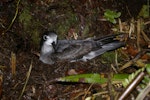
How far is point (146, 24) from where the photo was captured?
5312mm

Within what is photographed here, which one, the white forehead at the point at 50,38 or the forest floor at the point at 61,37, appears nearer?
the forest floor at the point at 61,37

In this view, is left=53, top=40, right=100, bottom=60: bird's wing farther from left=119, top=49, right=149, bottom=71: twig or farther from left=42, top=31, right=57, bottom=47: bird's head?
left=119, top=49, right=149, bottom=71: twig

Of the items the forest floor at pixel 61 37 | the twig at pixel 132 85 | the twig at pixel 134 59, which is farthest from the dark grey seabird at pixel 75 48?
the twig at pixel 132 85

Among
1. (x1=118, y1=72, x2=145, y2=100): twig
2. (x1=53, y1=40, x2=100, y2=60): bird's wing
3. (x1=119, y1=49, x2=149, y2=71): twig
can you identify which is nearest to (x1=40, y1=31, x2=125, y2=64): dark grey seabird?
(x1=53, y1=40, x2=100, y2=60): bird's wing

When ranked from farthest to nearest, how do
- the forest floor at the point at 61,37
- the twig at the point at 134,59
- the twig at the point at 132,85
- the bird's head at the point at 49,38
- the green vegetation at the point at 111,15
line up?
the green vegetation at the point at 111,15 < the bird's head at the point at 49,38 < the twig at the point at 134,59 < the forest floor at the point at 61,37 < the twig at the point at 132,85

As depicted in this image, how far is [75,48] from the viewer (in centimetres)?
460

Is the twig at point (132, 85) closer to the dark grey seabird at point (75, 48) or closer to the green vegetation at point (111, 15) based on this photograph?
the dark grey seabird at point (75, 48)

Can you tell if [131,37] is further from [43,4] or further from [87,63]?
[43,4]

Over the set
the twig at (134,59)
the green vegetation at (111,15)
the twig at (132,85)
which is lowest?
→ the twig at (134,59)

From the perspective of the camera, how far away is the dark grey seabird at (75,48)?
458cm

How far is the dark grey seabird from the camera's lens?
4.58 metres

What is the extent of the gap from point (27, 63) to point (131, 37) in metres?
1.70

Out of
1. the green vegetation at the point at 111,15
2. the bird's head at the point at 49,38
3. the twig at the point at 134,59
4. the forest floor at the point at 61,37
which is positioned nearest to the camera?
the forest floor at the point at 61,37

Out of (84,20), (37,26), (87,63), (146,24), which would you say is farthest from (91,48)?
(146,24)
